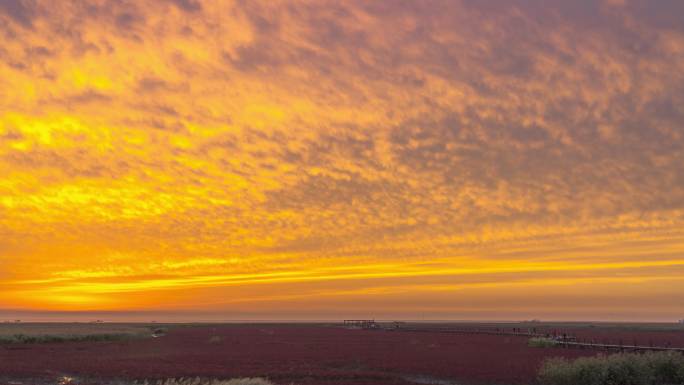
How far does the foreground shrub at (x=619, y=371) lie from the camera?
30.3 metres

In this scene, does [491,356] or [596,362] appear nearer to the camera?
[596,362]

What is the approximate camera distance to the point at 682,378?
3200 cm

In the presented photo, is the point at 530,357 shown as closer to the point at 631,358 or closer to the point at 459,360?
the point at 459,360

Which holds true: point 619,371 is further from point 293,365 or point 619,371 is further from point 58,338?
point 58,338

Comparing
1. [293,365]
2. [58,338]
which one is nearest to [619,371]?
[293,365]

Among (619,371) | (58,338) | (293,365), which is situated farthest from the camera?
(58,338)

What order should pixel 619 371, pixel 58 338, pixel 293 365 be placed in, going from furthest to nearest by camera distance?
pixel 58 338 → pixel 293 365 → pixel 619 371

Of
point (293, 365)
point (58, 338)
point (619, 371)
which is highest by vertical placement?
point (619, 371)

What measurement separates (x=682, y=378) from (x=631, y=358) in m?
3.03

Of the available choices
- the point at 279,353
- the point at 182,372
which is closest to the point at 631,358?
the point at 182,372

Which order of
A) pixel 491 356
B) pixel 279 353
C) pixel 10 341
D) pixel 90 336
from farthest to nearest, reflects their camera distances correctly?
pixel 90 336, pixel 10 341, pixel 279 353, pixel 491 356

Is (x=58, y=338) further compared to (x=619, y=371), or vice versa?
(x=58, y=338)

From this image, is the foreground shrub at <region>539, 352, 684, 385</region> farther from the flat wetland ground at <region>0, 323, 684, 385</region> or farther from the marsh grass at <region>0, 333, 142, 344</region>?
the marsh grass at <region>0, 333, 142, 344</region>

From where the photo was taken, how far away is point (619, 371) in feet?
101
